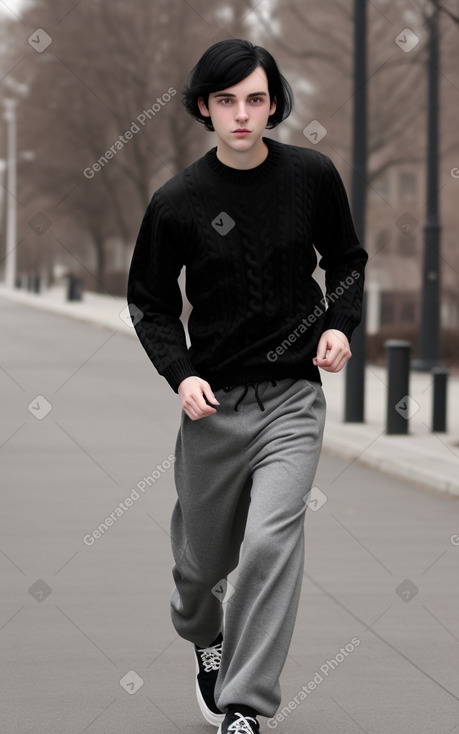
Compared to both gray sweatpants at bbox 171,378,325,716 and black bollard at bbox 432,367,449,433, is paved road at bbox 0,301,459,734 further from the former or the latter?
black bollard at bbox 432,367,449,433

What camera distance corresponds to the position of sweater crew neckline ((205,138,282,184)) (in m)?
4.54

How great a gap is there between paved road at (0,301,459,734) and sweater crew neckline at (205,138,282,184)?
5.52ft

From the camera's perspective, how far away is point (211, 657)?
4.90 meters

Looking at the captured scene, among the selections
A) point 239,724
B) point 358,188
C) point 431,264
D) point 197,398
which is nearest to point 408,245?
point 431,264

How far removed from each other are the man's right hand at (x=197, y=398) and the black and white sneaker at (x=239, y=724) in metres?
0.81

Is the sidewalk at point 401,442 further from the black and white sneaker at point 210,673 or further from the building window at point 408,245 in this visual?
the building window at point 408,245

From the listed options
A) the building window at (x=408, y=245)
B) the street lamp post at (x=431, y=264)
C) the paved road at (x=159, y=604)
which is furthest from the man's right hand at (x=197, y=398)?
the building window at (x=408, y=245)

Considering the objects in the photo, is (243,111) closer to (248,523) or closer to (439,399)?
(248,523)

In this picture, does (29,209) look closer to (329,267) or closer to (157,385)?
(157,385)

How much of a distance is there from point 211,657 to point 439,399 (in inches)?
345

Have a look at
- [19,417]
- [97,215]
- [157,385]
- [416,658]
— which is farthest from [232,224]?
[97,215]

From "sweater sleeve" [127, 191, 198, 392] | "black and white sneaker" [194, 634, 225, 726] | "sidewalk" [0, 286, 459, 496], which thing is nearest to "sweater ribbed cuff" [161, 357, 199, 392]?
"sweater sleeve" [127, 191, 198, 392]

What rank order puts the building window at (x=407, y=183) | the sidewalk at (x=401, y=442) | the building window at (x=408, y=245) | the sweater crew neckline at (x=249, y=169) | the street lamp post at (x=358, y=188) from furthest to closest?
the building window at (x=407, y=183) → the building window at (x=408, y=245) → the street lamp post at (x=358, y=188) → the sidewalk at (x=401, y=442) → the sweater crew neckline at (x=249, y=169)

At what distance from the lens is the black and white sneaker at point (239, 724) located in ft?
14.2
